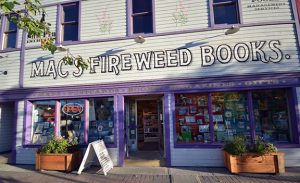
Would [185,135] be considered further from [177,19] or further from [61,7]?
[61,7]

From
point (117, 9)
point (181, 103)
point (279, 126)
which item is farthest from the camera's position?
point (117, 9)

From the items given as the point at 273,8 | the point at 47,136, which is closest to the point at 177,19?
the point at 273,8

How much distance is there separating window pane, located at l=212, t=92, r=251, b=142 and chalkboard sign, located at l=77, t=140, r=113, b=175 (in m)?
3.89

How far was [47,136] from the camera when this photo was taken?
880 centimetres

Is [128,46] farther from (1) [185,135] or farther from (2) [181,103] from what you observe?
(1) [185,135]

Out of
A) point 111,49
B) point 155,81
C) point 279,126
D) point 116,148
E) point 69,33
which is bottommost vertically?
point 116,148

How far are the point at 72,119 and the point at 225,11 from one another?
7341 millimetres

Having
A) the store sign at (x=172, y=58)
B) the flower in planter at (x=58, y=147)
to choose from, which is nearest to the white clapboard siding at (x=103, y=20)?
the store sign at (x=172, y=58)

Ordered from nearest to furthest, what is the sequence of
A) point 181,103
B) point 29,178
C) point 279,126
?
point 29,178 → point 279,126 → point 181,103

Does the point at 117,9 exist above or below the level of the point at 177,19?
above

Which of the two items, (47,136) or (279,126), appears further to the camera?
(47,136)

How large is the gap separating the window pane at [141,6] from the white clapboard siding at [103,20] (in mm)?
421

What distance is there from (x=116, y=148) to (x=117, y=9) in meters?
5.52

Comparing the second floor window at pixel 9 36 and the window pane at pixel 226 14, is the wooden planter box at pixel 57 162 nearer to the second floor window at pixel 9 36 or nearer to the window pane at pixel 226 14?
the second floor window at pixel 9 36
